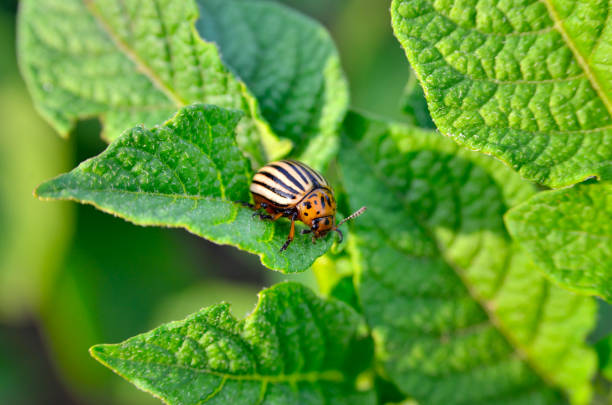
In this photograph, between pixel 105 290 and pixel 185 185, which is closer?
pixel 185 185

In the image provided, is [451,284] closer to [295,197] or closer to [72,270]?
[295,197]

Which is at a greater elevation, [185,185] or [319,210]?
[185,185]

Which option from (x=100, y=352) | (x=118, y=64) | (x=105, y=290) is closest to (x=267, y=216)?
(x=100, y=352)

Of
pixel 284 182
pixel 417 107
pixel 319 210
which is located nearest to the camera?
pixel 284 182

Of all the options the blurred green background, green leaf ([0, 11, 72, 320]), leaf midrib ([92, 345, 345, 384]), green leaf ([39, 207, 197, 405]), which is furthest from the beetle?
green leaf ([0, 11, 72, 320])

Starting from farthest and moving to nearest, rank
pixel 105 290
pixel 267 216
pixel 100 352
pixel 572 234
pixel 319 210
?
pixel 105 290
pixel 319 210
pixel 267 216
pixel 572 234
pixel 100 352

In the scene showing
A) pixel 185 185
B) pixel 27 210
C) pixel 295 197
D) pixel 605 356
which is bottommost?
pixel 27 210

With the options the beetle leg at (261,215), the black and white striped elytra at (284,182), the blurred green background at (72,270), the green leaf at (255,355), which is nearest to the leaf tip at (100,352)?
the green leaf at (255,355)

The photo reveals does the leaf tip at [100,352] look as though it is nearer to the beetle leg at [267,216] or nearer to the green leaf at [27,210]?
the beetle leg at [267,216]
